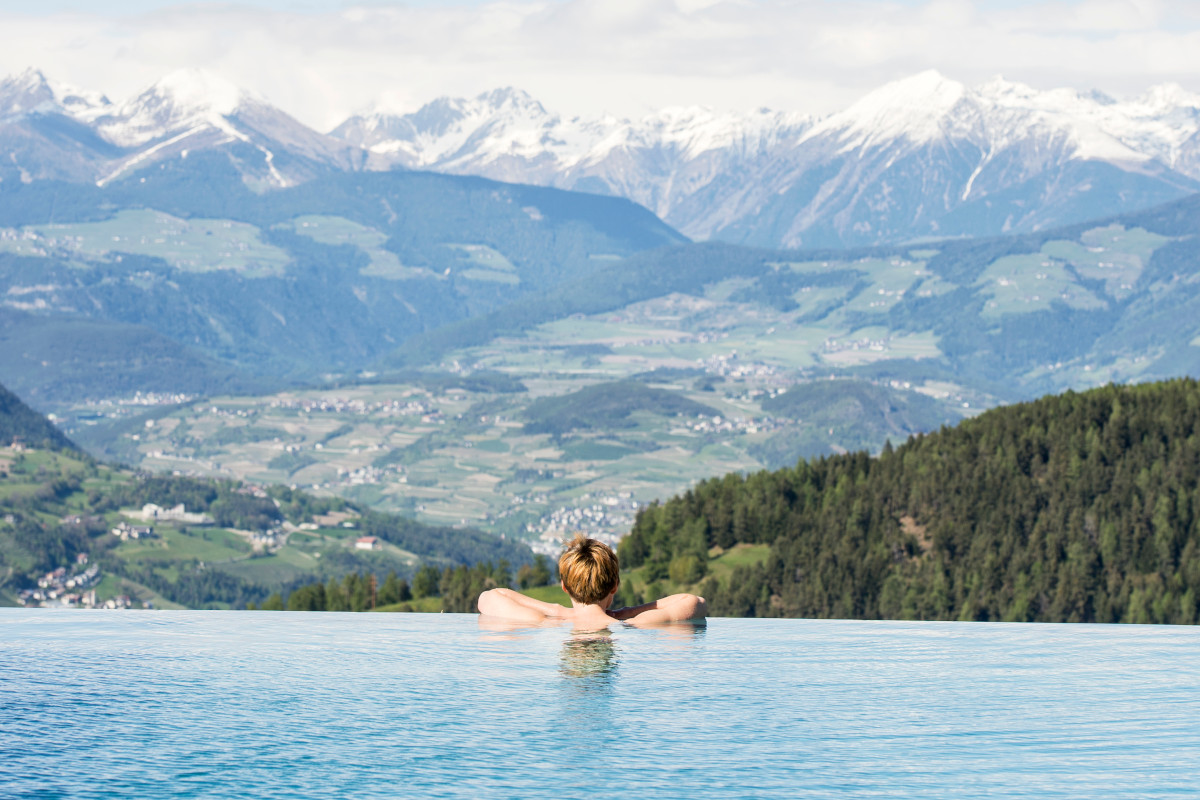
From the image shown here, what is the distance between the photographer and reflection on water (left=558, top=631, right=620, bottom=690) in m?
37.2

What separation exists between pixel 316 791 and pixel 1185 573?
189571 mm

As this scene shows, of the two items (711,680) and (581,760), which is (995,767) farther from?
(711,680)

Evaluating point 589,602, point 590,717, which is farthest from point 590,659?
point 590,717

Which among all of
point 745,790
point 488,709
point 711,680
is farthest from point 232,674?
point 745,790

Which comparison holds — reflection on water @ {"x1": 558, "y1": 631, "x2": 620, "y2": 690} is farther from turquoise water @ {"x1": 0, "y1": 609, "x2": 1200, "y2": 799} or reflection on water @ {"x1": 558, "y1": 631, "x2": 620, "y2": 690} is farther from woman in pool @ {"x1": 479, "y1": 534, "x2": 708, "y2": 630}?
woman in pool @ {"x1": 479, "y1": 534, "x2": 708, "y2": 630}

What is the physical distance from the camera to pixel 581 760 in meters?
29.2

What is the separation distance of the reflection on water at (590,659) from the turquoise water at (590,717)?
0.08 m

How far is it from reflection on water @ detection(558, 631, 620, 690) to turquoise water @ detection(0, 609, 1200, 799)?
3.2 inches

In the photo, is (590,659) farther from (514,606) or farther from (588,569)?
(588,569)

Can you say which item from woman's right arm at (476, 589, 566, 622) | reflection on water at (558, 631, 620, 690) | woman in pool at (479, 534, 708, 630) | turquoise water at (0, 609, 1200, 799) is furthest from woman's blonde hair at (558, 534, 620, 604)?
woman's right arm at (476, 589, 566, 622)

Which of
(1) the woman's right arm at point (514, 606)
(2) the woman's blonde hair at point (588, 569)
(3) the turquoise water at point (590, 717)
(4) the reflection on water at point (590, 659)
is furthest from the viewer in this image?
(1) the woman's right arm at point (514, 606)

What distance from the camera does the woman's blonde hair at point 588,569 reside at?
33156mm

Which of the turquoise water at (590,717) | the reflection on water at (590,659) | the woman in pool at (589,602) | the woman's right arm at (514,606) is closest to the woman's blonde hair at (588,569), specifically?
the woman in pool at (589,602)

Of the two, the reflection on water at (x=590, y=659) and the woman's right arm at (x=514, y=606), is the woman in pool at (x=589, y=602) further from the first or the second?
the reflection on water at (x=590, y=659)
